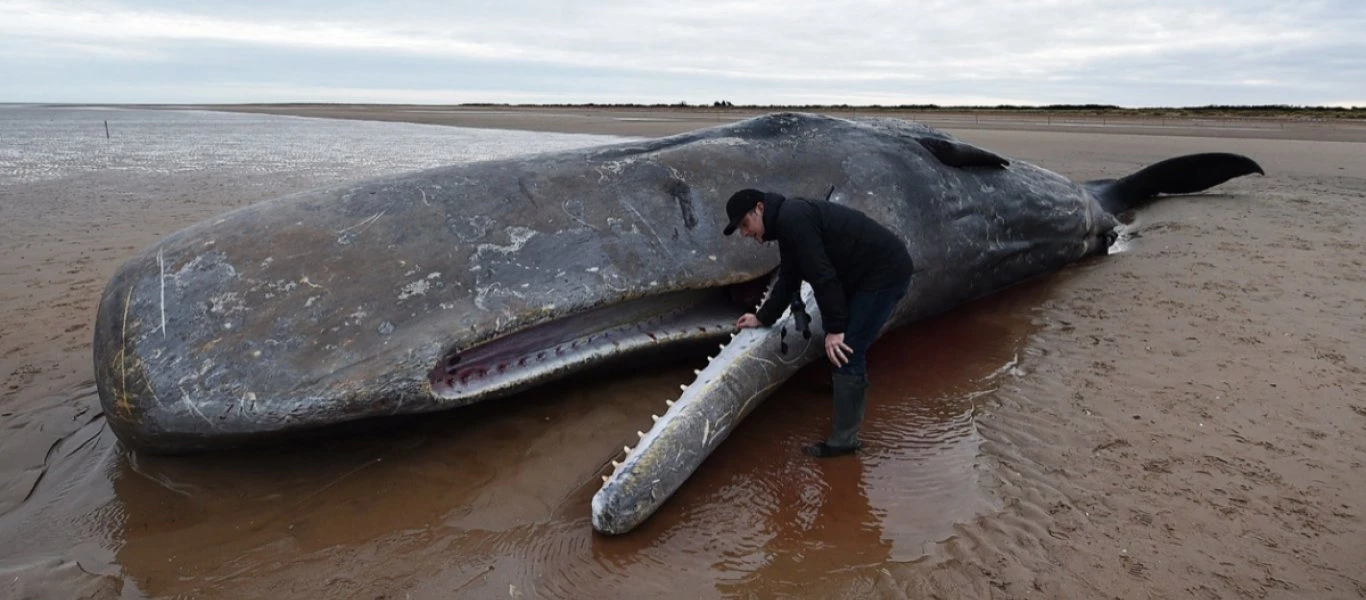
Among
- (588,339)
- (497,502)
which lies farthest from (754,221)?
(497,502)

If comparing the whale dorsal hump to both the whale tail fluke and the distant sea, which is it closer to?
the whale tail fluke

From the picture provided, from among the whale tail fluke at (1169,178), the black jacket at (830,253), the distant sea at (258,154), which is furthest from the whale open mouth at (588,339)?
the distant sea at (258,154)

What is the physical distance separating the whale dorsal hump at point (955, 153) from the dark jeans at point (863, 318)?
94.9 inches

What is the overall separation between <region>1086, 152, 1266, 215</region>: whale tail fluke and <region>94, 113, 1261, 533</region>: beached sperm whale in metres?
5.17

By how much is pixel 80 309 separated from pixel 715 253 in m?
5.14

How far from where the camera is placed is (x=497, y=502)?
11.7 feet

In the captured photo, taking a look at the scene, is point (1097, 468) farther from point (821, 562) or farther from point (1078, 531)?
point (821, 562)

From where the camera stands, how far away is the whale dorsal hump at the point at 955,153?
19.8 ft

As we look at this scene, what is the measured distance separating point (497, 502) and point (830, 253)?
6.32 feet

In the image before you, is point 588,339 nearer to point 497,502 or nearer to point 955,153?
point 497,502

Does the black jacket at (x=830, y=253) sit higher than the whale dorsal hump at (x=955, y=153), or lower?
lower

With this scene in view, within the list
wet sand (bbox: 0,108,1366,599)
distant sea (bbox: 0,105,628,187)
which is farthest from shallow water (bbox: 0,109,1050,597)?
distant sea (bbox: 0,105,628,187)

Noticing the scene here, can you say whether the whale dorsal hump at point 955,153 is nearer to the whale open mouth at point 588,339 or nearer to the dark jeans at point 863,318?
the whale open mouth at point 588,339

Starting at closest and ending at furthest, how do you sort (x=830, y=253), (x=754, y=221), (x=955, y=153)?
(x=754, y=221), (x=830, y=253), (x=955, y=153)
